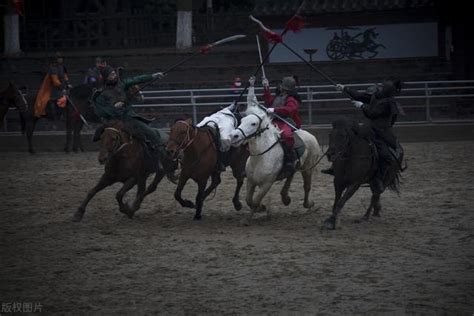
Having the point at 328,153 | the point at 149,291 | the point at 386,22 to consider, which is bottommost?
the point at 149,291

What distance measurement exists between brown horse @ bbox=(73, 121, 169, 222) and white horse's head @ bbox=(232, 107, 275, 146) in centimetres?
152

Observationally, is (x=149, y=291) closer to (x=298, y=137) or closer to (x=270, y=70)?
(x=298, y=137)

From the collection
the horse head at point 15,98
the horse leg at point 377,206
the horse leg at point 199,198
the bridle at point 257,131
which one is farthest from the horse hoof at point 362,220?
the horse head at point 15,98

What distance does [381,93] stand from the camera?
42.9ft

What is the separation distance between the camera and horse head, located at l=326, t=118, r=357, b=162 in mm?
12445

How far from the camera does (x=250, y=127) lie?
42.3 feet

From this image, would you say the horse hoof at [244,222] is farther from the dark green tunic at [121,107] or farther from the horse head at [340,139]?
the dark green tunic at [121,107]

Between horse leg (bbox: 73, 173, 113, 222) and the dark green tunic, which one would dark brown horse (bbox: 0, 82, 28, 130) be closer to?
the dark green tunic

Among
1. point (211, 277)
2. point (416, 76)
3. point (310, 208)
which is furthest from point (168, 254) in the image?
point (416, 76)

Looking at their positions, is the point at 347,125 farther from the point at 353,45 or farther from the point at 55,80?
the point at 353,45

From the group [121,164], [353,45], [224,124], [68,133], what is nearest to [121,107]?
[121,164]

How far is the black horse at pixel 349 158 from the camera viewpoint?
1247cm

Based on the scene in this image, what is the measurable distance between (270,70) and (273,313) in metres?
20.8

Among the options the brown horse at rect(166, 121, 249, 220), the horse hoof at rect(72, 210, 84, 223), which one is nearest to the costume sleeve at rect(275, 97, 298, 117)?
the brown horse at rect(166, 121, 249, 220)
